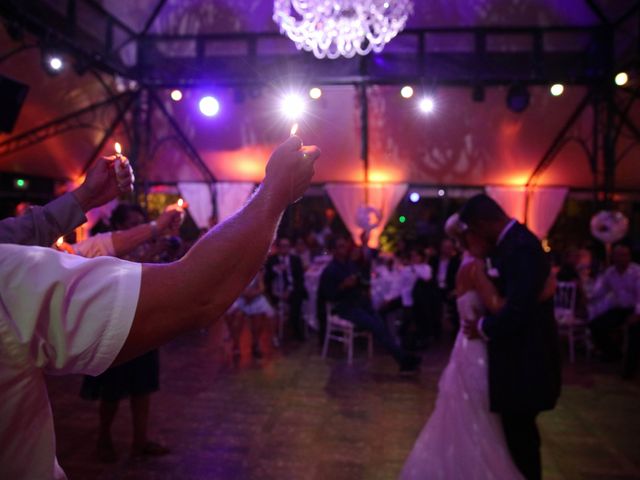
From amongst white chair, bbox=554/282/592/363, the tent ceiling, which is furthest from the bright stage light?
white chair, bbox=554/282/592/363

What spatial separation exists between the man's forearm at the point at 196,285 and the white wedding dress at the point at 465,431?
178 centimetres

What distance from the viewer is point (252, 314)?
5719 mm

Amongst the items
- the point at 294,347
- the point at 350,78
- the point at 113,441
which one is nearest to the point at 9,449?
the point at 113,441

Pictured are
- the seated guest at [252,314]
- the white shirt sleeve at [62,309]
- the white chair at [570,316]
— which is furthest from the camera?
the white chair at [570,316]

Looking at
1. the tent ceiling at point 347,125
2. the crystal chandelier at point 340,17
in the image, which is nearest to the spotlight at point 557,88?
the tent ceiling at point 347,125

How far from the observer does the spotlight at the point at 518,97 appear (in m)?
7.45

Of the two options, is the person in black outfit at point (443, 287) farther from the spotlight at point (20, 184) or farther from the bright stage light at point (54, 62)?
the spotlight at point (20, 184)

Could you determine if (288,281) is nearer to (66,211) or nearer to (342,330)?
(342,330)

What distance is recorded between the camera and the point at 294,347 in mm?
6117

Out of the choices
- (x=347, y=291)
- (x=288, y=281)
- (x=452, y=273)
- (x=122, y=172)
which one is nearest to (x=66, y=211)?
(x=122, y=172)

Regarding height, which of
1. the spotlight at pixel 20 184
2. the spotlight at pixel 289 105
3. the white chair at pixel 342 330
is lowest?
the white chair at pixel 342 330

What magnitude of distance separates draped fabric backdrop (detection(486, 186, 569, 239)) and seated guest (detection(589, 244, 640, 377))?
4.78 m

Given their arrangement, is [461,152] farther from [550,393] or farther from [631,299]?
[550,393]

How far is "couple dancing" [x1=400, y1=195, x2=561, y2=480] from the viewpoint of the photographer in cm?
193
